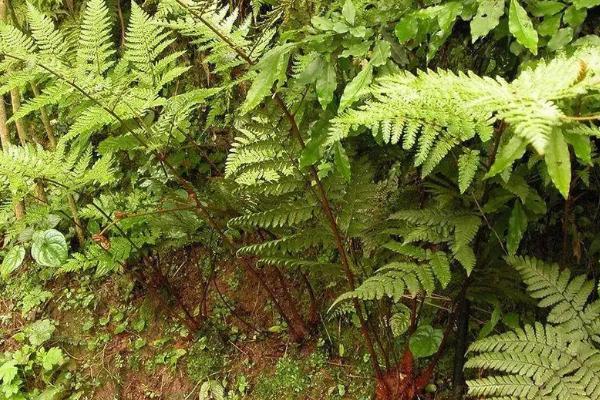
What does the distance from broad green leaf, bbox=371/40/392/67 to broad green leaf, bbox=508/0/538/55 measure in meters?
0.37

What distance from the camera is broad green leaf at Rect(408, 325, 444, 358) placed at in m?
2.09

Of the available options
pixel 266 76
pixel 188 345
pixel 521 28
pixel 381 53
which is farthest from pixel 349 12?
pixel 188 345

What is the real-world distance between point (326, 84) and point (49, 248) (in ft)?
6.53

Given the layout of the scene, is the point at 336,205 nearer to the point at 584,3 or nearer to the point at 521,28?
the point at 521,28

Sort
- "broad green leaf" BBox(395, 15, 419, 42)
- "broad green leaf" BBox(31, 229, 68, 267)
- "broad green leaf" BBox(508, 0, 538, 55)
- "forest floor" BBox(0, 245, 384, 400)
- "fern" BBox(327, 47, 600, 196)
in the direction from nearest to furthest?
"fern" BBox(327, 47, 600, 196) → "broad green leaf" BBox(508, 0, 538, 55) → "broad green leaf" BBox(395, 15, 419, 42) → "forest floor" BBox(0, 245, 384, 400) → "broad green leaf" BBox(31, 229, 68, 267)

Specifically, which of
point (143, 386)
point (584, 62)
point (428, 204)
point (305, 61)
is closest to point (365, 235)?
point (428, 204)

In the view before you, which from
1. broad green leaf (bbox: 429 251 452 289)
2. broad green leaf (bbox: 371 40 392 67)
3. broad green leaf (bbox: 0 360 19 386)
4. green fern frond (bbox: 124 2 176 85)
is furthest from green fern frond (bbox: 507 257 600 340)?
broad green leaf (bbox: 0 360 19 386)

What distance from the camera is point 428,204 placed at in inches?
88.9

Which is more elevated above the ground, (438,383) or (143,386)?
(438,383)

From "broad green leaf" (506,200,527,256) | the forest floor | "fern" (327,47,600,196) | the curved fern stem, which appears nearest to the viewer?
"fern" (327,47,600,196)

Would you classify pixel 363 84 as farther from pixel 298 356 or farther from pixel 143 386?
pixel 143 386

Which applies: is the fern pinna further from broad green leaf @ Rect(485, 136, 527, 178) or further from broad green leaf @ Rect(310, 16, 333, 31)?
broad green leaf @ Rect(310, 16, 333, 31)

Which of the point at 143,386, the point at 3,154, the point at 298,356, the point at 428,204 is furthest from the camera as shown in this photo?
the point at 143,386

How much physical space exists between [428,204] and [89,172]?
160 cm
